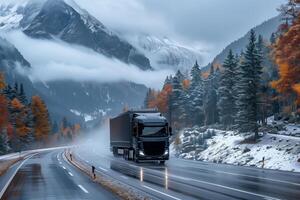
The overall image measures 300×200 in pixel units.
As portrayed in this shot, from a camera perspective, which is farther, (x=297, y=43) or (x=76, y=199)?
(x=297, y=43)

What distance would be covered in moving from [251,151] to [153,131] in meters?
12.6

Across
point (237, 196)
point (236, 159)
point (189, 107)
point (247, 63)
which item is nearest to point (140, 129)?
point (236, 159)

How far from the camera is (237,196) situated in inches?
725

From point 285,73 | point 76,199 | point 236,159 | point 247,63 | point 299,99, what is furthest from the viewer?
point 247,63

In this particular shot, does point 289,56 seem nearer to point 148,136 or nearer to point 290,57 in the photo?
point 290,57

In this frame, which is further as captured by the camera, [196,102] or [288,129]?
[196,102]

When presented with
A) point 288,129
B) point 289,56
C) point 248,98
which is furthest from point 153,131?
point 288,129

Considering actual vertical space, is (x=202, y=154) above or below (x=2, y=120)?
below

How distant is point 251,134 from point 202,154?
729cm

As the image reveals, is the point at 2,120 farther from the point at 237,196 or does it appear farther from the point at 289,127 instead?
the point at 237,196

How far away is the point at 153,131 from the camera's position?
133 feet

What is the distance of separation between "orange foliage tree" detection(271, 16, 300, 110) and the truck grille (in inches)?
407

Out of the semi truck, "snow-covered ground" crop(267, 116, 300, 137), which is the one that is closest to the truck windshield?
the semi truck

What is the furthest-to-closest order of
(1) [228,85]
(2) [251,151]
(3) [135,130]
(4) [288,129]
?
(1) [228,85]
(4) [288,129]
(2) [251,151]
(3) [135,130]
